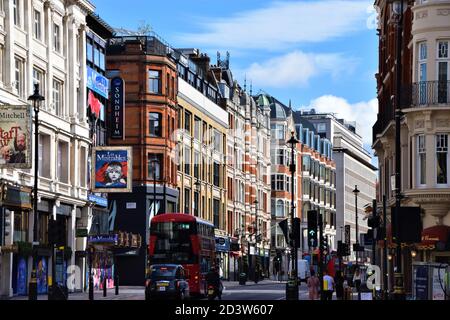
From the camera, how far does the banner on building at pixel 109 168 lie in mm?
70938

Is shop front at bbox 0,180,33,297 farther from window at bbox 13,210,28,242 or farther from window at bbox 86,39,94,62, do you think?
window at bbox 86,39,94,62

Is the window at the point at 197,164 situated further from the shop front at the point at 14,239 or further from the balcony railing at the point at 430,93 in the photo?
the balcony railing at the point at 430,93

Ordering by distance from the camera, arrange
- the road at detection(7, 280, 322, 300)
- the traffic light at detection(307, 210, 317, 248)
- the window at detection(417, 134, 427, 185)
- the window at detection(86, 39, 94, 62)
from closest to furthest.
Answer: the traffic light at detection(307, 210, 317, 248) → the window at detection(417, 134, 427, 185) → the road at detection(7, 280, 322, 300) → the window at detection(86, 39, 94, 62)

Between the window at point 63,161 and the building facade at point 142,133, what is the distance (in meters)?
23.1

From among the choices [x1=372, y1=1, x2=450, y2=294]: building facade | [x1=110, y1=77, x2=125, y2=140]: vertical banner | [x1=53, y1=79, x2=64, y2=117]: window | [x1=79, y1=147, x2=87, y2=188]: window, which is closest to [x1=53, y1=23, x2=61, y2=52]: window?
[x1=53, y1=79, x2=64, y2=117]: window

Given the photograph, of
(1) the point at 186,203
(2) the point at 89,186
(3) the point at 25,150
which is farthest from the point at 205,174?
(3) the point at 25,150

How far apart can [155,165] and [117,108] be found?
14.4m

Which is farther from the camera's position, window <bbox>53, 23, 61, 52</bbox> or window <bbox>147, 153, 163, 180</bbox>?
window <bbox>147, 153, 163, 180</bbox>

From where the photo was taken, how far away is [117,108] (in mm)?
81688

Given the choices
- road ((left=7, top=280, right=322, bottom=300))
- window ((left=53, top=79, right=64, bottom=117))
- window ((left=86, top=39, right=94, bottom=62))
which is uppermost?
window ((left=86, top=39, right=94, bottom=62))

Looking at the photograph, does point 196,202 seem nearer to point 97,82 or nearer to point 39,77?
point 97,82

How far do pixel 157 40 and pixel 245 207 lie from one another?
4234cm

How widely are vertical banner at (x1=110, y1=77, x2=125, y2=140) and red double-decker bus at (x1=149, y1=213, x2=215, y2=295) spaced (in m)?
24.0

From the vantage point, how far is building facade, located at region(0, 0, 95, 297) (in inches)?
2256
